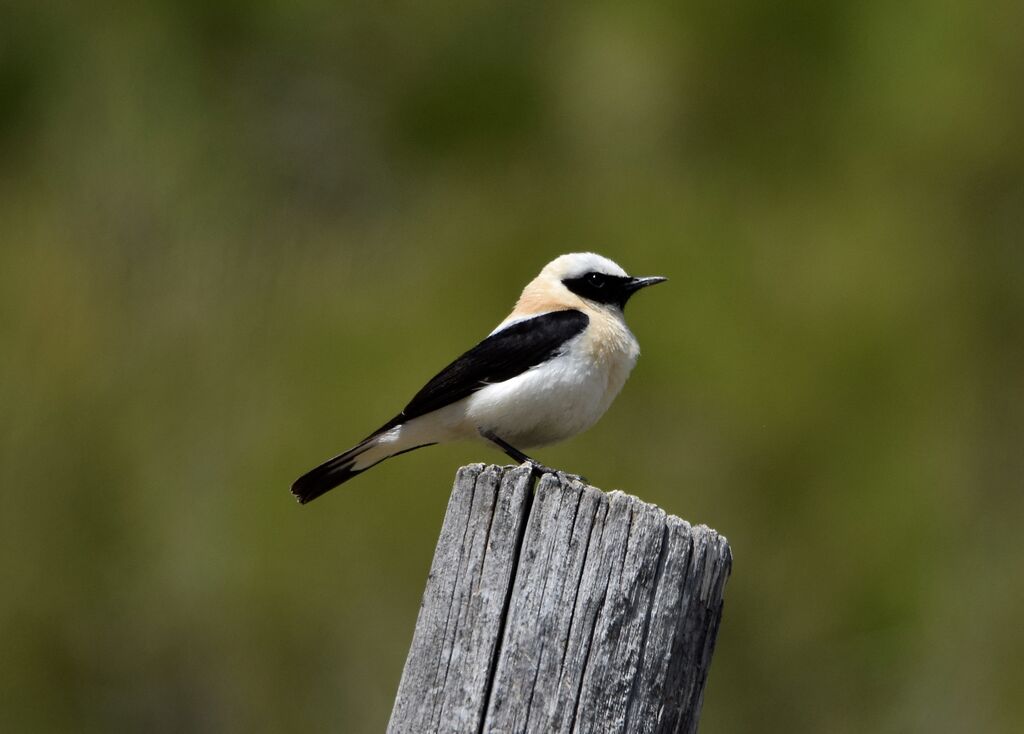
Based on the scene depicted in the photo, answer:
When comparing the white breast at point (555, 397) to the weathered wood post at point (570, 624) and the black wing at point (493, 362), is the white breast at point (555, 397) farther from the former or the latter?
the weathered wood post at point (570, 624)

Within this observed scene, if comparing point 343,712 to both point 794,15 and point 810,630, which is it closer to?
point 810,630

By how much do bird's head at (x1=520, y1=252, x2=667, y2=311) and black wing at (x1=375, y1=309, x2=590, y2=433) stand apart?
701mm

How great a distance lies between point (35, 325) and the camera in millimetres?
13898

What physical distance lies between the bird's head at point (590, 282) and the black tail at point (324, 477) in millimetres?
1239

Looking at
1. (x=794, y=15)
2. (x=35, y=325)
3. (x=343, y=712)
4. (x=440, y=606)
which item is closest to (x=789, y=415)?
(x=343, y=712)

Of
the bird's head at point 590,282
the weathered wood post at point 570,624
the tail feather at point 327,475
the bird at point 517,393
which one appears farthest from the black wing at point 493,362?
the weathered wood post at point 570,624

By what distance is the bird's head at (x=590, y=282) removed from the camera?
6.49 m

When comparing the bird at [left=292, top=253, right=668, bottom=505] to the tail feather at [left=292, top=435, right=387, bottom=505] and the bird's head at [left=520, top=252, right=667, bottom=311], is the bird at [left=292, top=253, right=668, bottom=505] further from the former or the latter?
the bird's head at [left=520, top=252, right=667, bottom=311]

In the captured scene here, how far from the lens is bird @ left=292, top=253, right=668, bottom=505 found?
556 centimetres

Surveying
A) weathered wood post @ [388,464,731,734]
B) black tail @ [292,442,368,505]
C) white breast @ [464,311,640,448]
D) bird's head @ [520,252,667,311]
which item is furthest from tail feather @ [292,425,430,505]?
weathered wood post @ [388,464,731,734]

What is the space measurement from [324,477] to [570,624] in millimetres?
2754

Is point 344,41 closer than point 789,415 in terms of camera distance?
No

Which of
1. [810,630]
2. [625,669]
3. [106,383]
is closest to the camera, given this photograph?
[625,669]

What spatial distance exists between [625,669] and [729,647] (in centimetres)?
872
